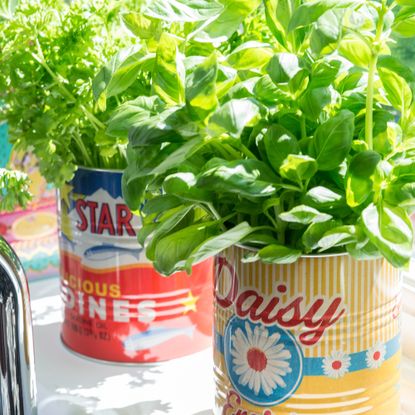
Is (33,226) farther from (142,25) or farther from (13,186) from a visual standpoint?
(142,25)

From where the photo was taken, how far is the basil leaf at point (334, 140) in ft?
1.62

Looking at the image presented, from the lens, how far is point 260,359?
57 cm

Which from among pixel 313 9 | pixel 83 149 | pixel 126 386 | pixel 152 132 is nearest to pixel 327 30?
pixel 313 9

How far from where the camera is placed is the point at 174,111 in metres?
0.48

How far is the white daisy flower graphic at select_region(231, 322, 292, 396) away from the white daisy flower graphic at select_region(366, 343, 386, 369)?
6cm

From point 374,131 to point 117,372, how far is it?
1.36ft

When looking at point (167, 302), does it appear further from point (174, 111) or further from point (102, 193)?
point (174, 111)

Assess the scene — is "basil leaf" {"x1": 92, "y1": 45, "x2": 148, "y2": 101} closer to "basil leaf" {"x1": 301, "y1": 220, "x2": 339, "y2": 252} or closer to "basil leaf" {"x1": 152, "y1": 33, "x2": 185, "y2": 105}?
"basil leaf" {"x1": 152, "y1": 33, "x2": 185, "y2": 105}

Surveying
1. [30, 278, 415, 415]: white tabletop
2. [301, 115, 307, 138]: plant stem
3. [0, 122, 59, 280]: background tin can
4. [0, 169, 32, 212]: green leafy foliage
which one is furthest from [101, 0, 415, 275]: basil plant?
[0, 122, 59, 280]: background tin can

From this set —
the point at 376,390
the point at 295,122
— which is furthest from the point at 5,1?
the point at 376,390

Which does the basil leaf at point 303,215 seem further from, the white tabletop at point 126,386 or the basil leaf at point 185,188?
the white tabletop at point 126,386

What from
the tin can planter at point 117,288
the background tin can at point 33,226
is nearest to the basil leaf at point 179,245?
the tin can planter at point 117,288

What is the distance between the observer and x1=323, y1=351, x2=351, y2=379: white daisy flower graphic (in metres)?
0.56

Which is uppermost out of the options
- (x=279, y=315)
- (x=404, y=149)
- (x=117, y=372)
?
(x=404, y=149)
